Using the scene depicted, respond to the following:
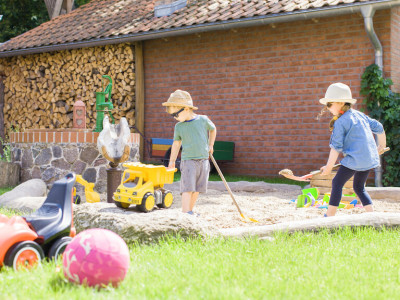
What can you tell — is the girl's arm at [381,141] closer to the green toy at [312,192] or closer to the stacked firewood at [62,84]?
the green toy at [312,192]

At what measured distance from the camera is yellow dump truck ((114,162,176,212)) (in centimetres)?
512

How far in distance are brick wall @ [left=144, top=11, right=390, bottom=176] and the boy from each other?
15.1 feet

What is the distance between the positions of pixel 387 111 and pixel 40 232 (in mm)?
6585

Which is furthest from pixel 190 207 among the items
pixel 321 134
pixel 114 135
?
pixel 321 134

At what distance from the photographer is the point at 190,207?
17.3 ft

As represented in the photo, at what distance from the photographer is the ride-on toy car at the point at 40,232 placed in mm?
2900

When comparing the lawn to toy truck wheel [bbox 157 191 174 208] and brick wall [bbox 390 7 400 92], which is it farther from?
brick wall [bbox 390 7 400 92]

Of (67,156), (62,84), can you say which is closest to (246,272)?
(67,156)

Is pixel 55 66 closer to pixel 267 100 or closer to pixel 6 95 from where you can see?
pixel 6 95

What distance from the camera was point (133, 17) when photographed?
1165 centimetres

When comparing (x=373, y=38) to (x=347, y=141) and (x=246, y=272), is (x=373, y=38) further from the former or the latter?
(x=246, y=272)

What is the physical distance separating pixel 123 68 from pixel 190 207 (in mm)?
6896

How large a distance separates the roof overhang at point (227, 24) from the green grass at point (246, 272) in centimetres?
531

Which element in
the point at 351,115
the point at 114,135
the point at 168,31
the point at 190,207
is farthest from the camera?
the point at 168,31
